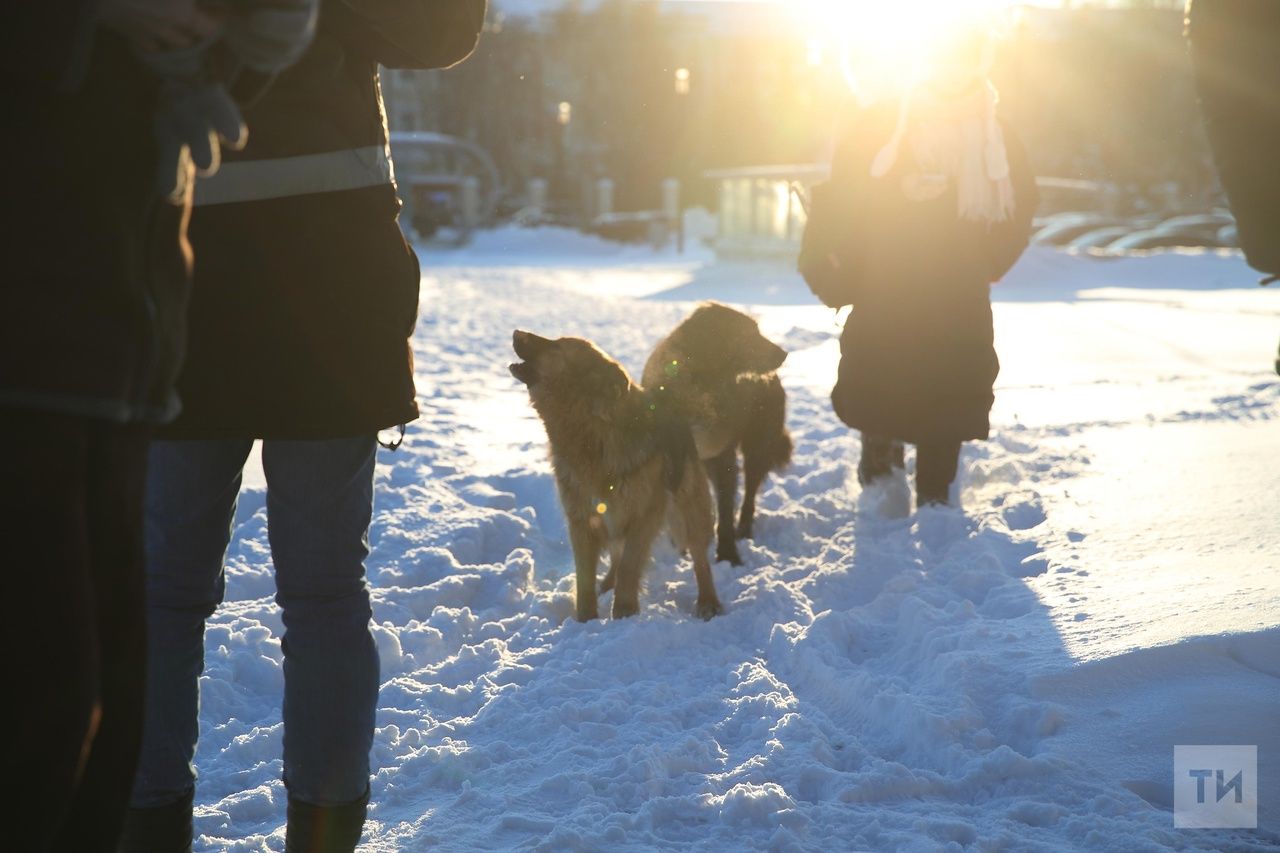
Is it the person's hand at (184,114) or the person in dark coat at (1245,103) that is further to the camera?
the person in dark coat at (1245,103)

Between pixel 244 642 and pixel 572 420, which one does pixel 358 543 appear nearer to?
pixel 244 642

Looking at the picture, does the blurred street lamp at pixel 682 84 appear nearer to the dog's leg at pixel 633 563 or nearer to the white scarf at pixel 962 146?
the white scarf at pixel 962 146

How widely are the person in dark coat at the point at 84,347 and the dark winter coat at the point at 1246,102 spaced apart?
5.21 ft

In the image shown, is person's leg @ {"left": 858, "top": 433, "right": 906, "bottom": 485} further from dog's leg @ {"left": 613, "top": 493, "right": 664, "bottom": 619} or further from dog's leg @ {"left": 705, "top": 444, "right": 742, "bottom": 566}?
dog's leg @ {"left": 613, "top": 493, "right": 664, "bottom": 619}

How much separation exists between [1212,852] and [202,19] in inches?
92.2

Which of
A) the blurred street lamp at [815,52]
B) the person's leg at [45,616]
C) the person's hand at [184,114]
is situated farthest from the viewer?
the blurred street lamp at [815,52]

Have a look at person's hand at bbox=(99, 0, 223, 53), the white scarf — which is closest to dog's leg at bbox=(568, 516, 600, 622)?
the white scarf

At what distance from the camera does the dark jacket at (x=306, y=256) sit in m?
1.88

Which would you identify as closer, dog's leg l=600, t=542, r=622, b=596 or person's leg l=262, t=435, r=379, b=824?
person's leg l=262, t=435, r=379, b=824

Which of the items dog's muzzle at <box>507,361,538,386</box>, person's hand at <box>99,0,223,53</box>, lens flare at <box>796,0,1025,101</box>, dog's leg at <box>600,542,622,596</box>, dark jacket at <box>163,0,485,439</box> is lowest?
dog's leg at <box>600,542,622,596</box>

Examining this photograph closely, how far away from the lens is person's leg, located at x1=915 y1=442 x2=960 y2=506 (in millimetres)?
5148

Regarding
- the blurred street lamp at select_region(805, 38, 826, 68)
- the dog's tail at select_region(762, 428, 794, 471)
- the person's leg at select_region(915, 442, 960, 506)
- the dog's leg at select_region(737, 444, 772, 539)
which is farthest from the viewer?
the blurred street lamp at select_region(805, 38, 826, 68)

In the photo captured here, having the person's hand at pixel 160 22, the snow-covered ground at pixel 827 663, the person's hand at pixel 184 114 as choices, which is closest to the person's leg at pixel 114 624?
the person's hand at pixel 184 114

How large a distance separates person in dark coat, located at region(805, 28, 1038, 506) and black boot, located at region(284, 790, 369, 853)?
11.3ft
